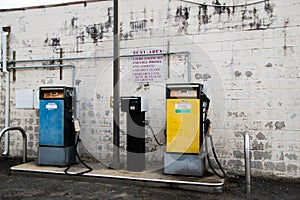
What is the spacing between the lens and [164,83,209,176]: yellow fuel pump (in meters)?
4.44

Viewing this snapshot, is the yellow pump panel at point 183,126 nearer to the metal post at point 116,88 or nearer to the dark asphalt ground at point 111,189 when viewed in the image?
the dark asphalt ground at point 111,189

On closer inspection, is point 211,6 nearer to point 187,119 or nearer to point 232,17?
point 232,17

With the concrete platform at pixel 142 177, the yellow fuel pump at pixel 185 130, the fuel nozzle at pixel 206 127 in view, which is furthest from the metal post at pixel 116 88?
the fuel nozzle at pixel 206 127

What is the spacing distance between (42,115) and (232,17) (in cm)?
401

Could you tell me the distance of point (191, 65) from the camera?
211 inches

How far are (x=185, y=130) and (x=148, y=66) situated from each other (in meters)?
1.72

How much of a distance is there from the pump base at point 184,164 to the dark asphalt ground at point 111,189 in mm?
405

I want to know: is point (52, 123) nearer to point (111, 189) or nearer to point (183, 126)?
point (111, 189)

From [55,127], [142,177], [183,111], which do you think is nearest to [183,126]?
[183,111]

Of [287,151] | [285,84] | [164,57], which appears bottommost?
[287,151]

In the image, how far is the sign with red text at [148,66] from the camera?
554 centimetres

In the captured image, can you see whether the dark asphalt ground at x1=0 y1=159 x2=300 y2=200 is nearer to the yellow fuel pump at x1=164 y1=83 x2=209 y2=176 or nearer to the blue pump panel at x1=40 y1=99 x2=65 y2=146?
the yellow fuel pump at x1=164 y1=83 x2=209 y2=176

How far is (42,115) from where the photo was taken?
5.30 m

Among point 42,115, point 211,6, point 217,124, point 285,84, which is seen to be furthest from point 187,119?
point 42,115
